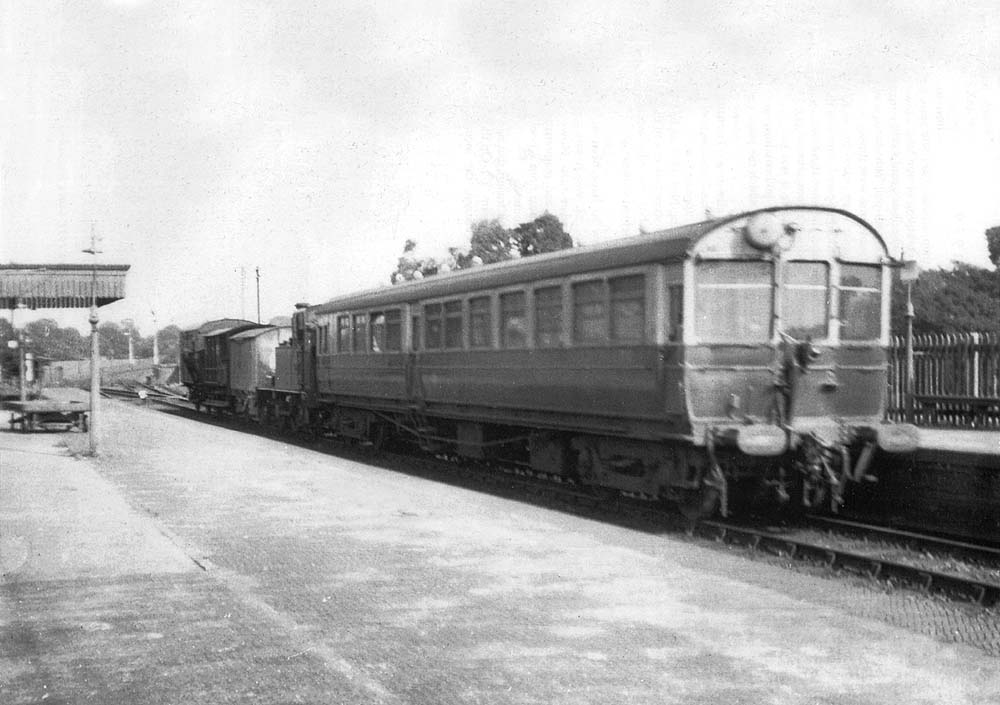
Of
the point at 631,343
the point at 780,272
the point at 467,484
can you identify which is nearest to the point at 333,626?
the point at 631,343

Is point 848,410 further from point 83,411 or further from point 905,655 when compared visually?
point 83,411

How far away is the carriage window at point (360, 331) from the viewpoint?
1893 cm

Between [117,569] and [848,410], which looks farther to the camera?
[848,410]

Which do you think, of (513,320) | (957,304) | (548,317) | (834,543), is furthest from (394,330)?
(957,304)

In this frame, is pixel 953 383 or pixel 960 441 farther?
pixel 953 383

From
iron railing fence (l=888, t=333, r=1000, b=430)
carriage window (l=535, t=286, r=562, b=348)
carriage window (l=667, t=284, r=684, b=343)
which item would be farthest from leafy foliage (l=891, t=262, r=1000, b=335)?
carriage window (l=667, t=284, r=684, b=343)

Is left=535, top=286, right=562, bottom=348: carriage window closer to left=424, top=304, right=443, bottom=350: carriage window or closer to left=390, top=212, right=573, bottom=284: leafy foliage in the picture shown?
left=424, top=304, right=443, bottom=350: carriage window

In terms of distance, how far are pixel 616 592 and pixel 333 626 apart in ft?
7.05

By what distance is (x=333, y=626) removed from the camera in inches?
259

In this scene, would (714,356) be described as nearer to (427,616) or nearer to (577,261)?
(577,261)

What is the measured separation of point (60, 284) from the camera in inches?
1437

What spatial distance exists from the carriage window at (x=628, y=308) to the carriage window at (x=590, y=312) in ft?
0.52

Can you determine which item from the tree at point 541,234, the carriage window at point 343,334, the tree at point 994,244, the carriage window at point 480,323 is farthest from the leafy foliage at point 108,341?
the carriage window at point 480,323

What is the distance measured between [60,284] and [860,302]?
Result: 3198 centimetres
